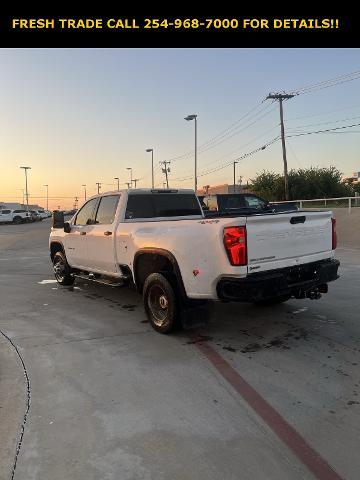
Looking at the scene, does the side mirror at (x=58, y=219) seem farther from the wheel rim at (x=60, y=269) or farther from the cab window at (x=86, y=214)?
the wheel rim at (x=60, y=269)

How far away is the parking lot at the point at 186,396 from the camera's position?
2961 mm

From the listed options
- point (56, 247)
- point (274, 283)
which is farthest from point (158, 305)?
point (56, 247)

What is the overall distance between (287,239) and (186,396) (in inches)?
88.1

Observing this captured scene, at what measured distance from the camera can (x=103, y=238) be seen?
23.5 ft

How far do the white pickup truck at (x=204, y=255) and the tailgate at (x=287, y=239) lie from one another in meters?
0.01

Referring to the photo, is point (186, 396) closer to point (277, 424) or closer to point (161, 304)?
point (277, 424)

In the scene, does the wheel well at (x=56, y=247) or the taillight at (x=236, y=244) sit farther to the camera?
the wheel well at (x=56, y=247)

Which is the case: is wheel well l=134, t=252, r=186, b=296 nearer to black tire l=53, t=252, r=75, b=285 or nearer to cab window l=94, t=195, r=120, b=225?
cab window l=94, t=195, r=120, b=225

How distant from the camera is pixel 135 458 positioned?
A: 3.01m

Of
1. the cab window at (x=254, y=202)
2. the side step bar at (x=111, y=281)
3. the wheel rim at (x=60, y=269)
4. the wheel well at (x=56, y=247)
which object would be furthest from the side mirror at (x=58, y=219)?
the cab window at (x=254, y=202)

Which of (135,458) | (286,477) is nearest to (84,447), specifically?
(135,458)

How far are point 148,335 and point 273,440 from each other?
2807 millimetres

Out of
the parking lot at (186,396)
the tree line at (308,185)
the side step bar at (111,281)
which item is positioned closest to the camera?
the parking lot at (186,396)
